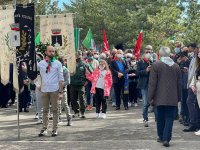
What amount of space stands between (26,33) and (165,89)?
3.26m

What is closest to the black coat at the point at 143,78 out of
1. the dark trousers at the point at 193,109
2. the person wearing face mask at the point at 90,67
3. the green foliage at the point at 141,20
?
the dark trousers at the point at 193,109

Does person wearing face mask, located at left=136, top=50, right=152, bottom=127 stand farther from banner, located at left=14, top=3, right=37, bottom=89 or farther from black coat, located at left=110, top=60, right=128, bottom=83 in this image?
black coat, located at left=110, top=60, right=128, bottom=83

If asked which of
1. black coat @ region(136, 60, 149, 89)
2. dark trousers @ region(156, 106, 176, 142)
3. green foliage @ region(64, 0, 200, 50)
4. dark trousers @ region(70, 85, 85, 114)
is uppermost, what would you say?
green foliage @ region(64, 0, 200, 50)

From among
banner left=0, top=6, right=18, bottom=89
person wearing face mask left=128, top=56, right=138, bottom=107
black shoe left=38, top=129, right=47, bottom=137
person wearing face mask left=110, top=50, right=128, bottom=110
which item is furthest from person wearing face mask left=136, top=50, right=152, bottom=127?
person wearing face mask left=128, top=56, right=138, bottom=107

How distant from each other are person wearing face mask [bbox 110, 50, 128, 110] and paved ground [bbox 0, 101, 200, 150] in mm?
2059

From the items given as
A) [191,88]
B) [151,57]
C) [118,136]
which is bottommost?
[118,136]

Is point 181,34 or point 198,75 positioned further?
point 181,34

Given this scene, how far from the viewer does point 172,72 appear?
9750 millimetres

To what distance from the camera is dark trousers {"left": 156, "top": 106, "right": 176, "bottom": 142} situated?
9.65m

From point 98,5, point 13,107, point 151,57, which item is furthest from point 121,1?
point 151,57

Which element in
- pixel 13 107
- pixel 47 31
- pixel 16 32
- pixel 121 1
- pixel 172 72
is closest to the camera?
pixel 172 72

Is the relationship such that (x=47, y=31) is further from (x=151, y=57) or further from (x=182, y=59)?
(x=182, y=59)

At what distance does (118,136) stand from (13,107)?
824 centimetres

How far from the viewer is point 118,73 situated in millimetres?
16688
